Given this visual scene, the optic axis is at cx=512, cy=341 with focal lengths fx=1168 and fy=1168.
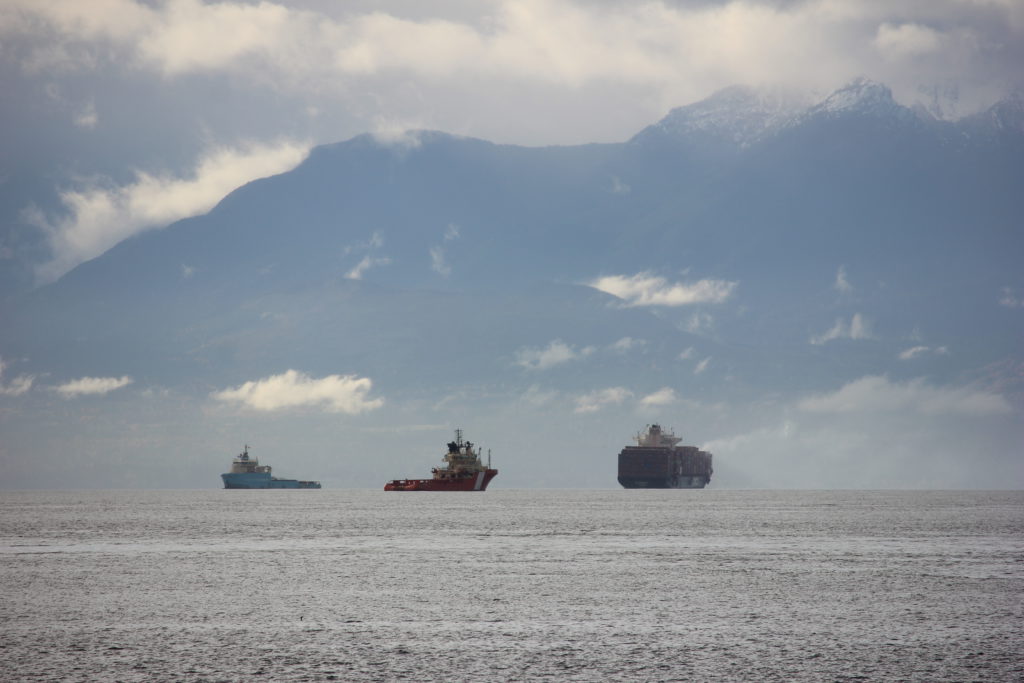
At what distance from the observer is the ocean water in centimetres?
3553

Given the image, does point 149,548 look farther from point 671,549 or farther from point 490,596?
point 490,596

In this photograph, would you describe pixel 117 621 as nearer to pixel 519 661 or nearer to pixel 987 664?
pixel 519 661

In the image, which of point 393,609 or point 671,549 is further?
point 671,549

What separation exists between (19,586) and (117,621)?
1766 centimetres

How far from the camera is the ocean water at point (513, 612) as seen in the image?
3553 centimetres

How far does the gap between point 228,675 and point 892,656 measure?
68.2 ft

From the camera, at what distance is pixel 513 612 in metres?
48.5

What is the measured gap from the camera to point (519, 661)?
36344 millimetres

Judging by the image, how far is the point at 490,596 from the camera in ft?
180

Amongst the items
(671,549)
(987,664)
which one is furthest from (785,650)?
(671,549)

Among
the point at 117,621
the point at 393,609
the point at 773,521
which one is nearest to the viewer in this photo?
the point at 117,621

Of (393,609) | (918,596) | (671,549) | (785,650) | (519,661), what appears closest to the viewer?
(519,661)

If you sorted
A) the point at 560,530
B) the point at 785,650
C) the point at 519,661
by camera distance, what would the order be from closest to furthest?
the point at 519,661 → the point at 785,650 → the point at 560,530

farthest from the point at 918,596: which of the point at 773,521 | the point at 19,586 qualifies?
the point at 773,521
